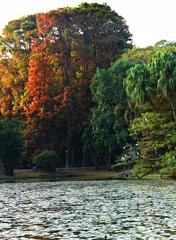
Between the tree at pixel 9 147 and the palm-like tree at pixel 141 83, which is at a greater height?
the palm-like tree at pixel 141 83

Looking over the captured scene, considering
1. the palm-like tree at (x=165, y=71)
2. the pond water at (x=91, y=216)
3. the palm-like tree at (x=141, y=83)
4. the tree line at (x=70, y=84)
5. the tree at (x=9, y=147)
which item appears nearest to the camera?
the pond water at (x=91, y=216)

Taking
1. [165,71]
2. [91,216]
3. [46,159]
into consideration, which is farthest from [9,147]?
[91,216]

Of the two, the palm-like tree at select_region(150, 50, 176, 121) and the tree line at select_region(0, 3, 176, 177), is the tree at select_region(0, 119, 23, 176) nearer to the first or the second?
the tree line at select_region(0, 3, 176, 177)

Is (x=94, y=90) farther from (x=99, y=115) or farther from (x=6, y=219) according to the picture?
(x=6, y=219)

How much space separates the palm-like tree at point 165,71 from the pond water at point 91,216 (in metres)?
18.5

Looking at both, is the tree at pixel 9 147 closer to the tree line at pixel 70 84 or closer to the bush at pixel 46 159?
the tree line at pixel 70 84

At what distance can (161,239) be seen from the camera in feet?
52.7

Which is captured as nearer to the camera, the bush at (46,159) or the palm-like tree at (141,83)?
the palm-like tree at (141,83)

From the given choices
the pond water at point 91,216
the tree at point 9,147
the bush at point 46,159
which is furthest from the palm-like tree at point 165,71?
the tree at point 9,147

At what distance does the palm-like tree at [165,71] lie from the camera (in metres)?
48.3

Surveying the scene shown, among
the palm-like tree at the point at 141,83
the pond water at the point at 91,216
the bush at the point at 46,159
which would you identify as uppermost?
the palm-like tree at the point at 141,83

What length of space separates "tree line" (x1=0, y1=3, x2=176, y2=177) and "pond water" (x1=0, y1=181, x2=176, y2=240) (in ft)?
95.7

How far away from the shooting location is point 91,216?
21.7 meters

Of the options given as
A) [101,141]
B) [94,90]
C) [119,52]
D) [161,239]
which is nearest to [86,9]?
[119,52]
